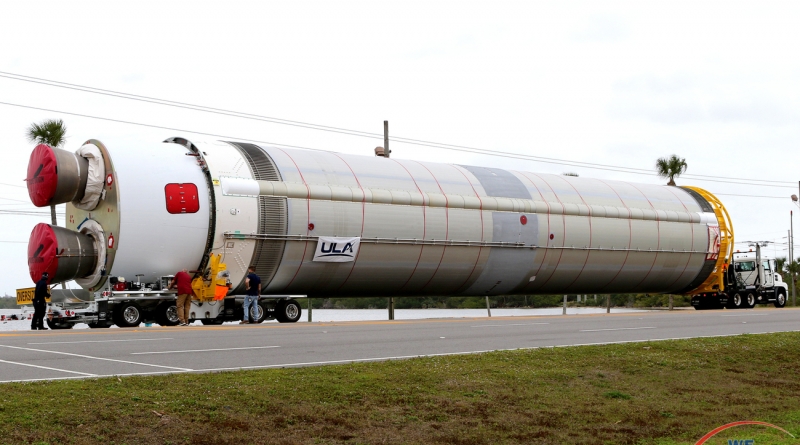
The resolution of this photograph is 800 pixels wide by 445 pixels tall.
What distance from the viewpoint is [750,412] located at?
37.9 feet

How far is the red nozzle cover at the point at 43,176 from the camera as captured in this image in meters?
25.2

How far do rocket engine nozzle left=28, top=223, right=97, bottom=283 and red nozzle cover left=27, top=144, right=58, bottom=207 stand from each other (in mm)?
843

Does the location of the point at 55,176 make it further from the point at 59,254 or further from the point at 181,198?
the point at 181,198

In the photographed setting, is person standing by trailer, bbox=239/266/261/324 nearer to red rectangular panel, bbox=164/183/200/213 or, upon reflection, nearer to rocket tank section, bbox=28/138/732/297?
rocket tank section, bbox=28/138/732/297

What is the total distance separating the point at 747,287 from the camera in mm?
A: 42844

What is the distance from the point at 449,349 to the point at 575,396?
4431 mm

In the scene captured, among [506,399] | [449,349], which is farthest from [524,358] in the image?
[506,399]

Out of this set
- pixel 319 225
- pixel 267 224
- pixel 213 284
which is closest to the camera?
pixel 213 284

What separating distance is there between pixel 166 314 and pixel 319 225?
5431 millimetres

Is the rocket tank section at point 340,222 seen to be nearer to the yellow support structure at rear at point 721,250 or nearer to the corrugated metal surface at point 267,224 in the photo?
the corrugated metal surface at point 267,224

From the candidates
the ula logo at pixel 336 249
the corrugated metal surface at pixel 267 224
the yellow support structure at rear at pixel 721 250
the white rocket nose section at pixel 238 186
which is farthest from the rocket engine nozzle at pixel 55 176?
the yellow support structure at rear at pixel 721 250

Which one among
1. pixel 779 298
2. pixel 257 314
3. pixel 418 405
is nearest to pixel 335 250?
pixel 257 314

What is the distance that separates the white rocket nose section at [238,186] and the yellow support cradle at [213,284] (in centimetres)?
200

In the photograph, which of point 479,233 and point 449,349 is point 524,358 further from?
point 479,233
